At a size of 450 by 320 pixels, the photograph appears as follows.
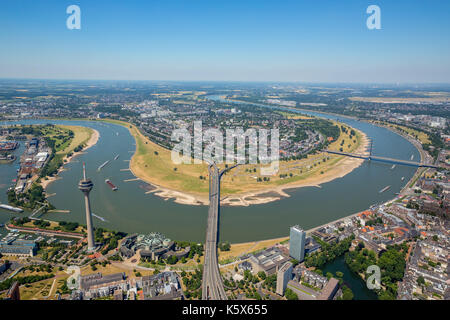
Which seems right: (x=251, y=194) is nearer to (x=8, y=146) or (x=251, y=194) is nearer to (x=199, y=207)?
(x=199, y=207)

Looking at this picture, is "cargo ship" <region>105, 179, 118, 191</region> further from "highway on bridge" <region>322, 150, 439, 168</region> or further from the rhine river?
"highway on bridge" <region>322, 150, 439, 168</region>

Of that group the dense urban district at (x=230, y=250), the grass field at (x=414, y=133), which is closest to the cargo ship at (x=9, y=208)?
the dense urban district at (x=230, y=250)

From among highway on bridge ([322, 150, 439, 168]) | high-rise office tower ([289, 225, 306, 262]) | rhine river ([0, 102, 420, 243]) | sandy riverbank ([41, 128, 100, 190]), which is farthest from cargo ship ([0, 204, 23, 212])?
highway on bridge ([322, 150, 439, 168])

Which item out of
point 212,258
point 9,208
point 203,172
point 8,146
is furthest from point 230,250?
point 8,146

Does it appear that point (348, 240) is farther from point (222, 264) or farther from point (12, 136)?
point (12, 136)

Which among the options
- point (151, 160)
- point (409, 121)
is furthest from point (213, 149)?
point (409, 121)

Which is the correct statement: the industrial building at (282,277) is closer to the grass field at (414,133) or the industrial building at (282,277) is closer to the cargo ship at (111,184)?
the cargo ship at (111,184)
